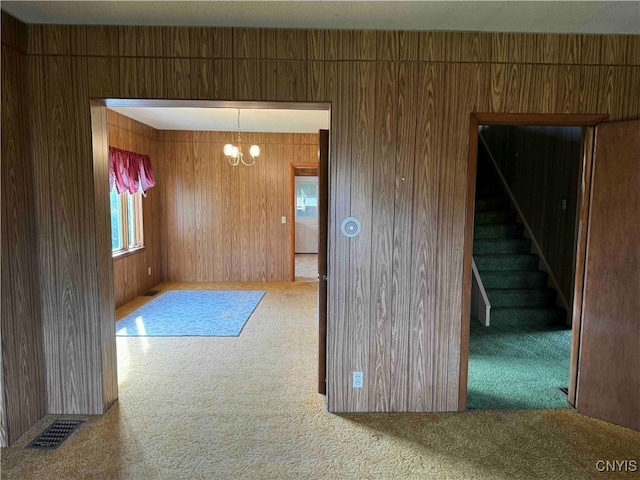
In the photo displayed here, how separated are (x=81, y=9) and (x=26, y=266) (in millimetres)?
1592

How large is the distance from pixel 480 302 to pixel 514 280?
22.4 inches

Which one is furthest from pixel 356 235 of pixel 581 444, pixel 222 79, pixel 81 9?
pixel 81 9

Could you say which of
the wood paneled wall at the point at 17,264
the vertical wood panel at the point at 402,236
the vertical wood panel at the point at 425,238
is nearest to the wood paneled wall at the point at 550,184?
the vertical wood panel at the point at 425,238

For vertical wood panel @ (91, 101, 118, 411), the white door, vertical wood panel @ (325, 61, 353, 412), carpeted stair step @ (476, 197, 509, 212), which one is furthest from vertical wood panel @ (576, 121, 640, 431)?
the white door

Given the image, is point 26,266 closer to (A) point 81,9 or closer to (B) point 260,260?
(A) point 81,9

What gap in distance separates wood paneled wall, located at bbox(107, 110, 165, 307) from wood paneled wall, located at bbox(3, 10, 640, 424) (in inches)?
105

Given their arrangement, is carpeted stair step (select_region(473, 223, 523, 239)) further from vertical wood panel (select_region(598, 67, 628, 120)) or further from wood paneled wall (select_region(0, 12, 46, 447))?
wood paneled wall (select_region(0, 12, 46, 447))

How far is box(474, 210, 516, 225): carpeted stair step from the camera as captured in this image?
17.5 feet

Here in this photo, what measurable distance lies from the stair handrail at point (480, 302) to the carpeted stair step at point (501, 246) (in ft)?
1.43

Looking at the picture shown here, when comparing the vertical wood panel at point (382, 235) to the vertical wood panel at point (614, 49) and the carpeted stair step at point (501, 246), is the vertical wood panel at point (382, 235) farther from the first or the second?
the carpeted stair step at point (501, 246)

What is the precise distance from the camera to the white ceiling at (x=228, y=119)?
4.97m

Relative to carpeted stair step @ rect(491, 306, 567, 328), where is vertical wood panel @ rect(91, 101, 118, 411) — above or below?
above

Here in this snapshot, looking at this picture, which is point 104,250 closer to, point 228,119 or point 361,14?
point 361,14

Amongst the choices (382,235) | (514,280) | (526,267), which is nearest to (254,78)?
(382,235)
